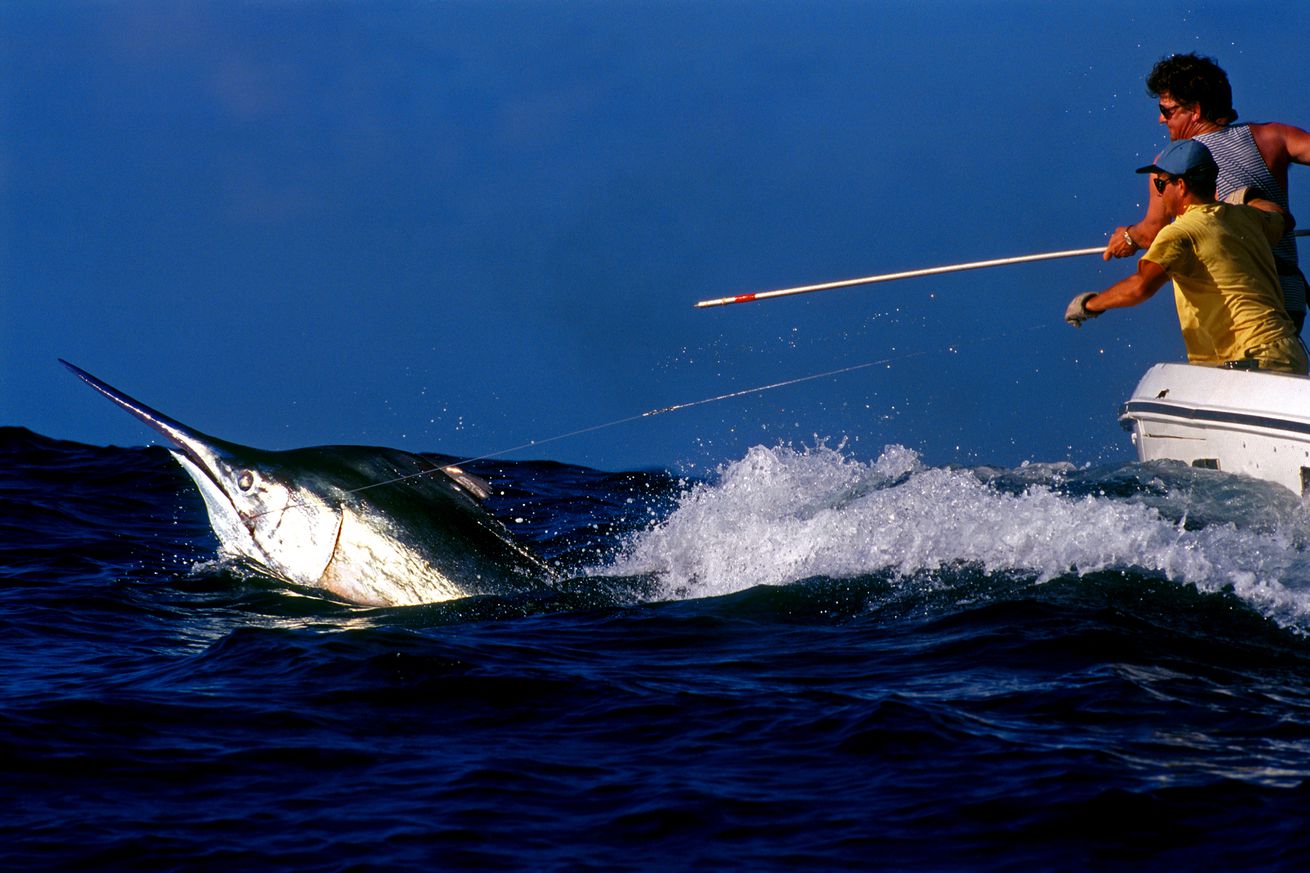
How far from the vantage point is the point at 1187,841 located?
413 cm

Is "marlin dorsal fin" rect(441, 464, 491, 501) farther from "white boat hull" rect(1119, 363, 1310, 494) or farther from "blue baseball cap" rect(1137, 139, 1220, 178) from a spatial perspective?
"white boat hull" rect(1119, 363, 1310, 494)

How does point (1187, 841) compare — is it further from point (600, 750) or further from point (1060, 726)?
point (600, 750)

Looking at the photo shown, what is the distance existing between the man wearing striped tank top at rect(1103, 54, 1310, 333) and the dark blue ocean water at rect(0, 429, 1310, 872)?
5.20ft

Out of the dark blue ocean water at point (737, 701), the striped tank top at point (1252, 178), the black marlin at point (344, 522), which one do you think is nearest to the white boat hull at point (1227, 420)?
the dark blue ocean water at point (737, 701)

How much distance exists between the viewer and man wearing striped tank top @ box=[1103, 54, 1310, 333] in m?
9.24

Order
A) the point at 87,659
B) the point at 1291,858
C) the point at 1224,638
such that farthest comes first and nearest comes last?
the point at 87,659 → the point at 1224,638 → the point at 1291,858

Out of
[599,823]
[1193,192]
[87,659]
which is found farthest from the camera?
[1193,192]

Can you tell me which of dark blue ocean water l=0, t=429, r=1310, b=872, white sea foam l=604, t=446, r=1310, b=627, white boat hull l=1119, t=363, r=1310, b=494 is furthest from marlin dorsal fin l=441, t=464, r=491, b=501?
white boat hull l=1119, t=363, r=1310, b=494

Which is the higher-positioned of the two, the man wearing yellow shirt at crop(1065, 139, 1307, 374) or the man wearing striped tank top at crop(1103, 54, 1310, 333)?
the man wearing striped tank top at crop(1103, 54, 1310, 333)

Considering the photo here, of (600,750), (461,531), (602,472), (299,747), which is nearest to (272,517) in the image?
(461,531)

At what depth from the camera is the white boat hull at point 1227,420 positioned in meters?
8.09

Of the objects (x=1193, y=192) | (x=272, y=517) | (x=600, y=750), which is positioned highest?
(x=1193, y=192)

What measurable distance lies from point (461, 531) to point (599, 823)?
3419mm

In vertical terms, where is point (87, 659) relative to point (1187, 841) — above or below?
above
